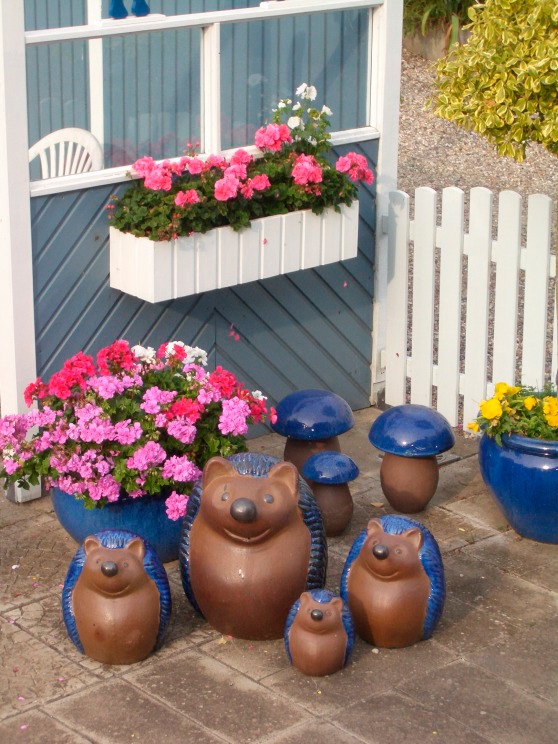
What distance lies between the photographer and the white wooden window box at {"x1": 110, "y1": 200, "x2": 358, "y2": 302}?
6.01 meters

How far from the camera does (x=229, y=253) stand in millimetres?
6254

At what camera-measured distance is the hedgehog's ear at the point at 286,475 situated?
4.72 m

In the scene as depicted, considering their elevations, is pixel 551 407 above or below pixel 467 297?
below

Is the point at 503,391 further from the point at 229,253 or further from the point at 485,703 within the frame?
the point at 485,703

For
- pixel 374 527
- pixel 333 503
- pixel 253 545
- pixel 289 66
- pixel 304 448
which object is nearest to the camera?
pixel 253 545

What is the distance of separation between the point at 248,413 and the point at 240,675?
1.17 metres

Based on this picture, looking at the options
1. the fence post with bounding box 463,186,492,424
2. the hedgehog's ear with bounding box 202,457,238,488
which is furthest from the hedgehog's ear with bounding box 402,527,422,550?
the fence post with bounding box 463,186,492,424

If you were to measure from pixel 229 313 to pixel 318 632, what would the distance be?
252cm

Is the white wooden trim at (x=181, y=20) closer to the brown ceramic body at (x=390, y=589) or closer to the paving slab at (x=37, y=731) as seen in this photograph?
the brown ceramic body at (x=390, y=589)

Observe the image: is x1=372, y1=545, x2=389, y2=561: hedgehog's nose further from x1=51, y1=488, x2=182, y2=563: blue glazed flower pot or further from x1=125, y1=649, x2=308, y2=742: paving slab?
x1=51, y1=488, x2=182, y2=563: blue glazed flower pot

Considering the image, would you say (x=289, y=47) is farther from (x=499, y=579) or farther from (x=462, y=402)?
(x=499, y=579)

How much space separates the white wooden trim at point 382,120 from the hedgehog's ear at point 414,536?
9.11ft

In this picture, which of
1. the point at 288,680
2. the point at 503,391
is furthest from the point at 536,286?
the point at 288,680

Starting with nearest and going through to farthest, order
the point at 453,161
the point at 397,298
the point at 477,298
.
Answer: the point at 477,298 < the point at 397,298 < the point at 453,161
